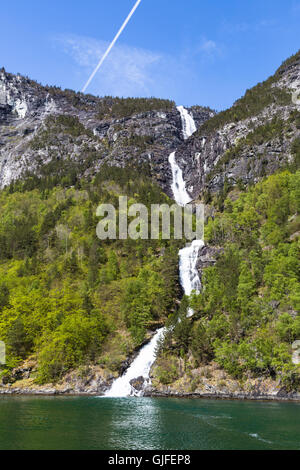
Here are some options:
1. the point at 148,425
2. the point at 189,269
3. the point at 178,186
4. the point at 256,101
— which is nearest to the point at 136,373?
the point at 148,425

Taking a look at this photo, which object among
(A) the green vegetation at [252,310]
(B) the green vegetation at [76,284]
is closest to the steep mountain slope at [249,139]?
(B) the green vegetation at [76,284]

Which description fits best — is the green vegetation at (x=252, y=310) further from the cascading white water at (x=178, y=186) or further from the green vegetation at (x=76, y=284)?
the cascading white water at (x=178, y=186)

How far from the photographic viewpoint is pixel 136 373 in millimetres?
62875

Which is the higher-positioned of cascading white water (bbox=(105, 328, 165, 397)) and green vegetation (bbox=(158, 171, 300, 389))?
green vegetation (bbox=(158, 171, 300, 389))

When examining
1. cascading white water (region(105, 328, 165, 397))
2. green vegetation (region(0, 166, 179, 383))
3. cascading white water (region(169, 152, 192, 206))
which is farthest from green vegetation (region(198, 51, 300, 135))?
cascading white water (region(105, 328, 165, 397))

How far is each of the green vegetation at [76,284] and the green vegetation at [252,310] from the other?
34.1ft

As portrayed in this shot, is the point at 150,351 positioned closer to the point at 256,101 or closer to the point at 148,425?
the point at 148,425

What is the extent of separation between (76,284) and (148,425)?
59.7m

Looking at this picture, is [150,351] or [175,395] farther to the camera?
[150,351]

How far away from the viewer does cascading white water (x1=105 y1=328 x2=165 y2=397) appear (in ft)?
194

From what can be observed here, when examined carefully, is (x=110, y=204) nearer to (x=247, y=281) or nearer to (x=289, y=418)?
(x=247, y=281)

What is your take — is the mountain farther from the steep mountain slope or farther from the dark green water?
the dark green water

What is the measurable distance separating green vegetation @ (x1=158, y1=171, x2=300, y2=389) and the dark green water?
10.6 m

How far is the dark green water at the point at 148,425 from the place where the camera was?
2728 cm
